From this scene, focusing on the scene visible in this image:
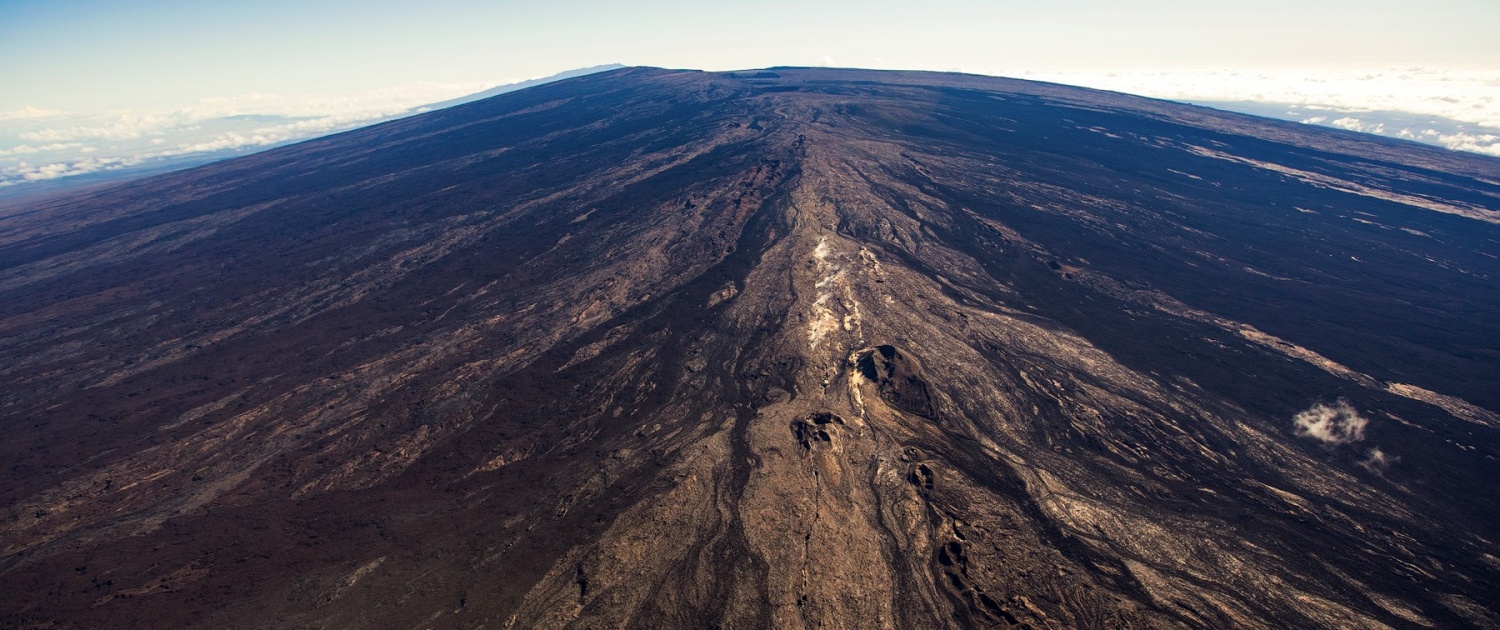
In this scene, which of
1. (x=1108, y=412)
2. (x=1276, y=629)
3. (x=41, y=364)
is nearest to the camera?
(x=1276, y=629)

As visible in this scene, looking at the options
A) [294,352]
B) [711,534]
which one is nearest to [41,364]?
[294,352]

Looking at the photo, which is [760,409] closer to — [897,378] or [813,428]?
[813,428]

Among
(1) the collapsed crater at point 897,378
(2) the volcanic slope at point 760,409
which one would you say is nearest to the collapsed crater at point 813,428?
(2) the volcanic slope at point 760,409

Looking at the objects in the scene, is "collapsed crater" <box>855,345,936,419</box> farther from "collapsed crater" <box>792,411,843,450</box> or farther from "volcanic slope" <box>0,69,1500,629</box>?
"collapsed crater" <box>792,411,843,450</box>

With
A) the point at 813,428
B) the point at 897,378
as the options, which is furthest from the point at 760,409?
the point at 897,378

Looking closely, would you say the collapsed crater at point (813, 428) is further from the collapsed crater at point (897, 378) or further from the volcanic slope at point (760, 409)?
the collapsed crater at point (897, 378)

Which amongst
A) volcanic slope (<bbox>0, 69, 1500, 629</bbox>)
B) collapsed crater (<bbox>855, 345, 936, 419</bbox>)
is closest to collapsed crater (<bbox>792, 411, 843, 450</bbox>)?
volcanic slope (<bbox>0, 69, 1500, 629</bbox>)

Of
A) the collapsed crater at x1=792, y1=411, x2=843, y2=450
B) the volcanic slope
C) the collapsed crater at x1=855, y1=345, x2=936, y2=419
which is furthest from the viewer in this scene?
the collapsed crater at x1=855, y1=345, x2=936, y2=419

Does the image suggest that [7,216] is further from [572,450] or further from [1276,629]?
[1276,629]
